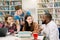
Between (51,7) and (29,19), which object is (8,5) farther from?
(29,19)

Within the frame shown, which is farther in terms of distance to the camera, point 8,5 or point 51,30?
point 8,5

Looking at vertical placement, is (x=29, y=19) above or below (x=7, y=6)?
below

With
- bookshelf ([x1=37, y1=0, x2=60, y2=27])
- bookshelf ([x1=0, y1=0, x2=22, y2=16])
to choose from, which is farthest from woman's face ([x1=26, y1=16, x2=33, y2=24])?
bookshelf ([x1=0, y1=0, x2=22, y2=16])

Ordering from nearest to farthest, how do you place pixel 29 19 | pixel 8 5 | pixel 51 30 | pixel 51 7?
pixel 29 19 → pixel 51 30 → pixel 51 7 → pixel 8 5

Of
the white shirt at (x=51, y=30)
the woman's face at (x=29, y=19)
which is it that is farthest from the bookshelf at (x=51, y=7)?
the woman's face at (x=29, y=19)

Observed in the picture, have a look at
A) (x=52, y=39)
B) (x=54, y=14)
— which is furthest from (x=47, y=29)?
(x=54, y=14)

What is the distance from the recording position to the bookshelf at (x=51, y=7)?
22.6 ft

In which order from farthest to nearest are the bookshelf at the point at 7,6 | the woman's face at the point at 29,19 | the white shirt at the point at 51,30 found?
1. the bookshelf at the point at 7,6
2. the white shirt at the point at 51,30
3. the woman's face at the point at 29,19

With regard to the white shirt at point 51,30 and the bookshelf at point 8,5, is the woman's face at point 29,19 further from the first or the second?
the bookshelf at point 8,5

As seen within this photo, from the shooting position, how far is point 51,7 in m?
6.88

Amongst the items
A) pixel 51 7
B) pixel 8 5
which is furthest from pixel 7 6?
pixel 51 7

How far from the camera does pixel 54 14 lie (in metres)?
6.89

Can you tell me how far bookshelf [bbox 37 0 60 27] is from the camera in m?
6.89

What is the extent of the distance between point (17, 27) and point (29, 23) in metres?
0.47
